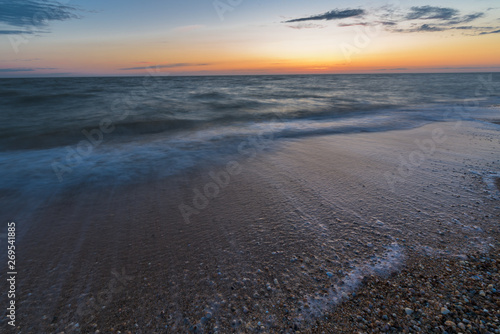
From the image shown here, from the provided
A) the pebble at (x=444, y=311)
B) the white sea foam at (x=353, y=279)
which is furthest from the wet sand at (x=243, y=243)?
the pebble at (x=444, y=311)

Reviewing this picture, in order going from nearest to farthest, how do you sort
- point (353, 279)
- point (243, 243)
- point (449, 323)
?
point (449, 323)
point (353, 279)
point (243, 243)

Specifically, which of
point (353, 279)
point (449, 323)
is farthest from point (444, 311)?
point (353, 279)

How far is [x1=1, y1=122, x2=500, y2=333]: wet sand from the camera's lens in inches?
98.2

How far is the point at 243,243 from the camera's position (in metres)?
3.53

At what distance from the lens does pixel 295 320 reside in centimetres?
236

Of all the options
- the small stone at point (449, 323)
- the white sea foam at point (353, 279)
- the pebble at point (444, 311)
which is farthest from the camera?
the white sea foam at point (353, 279)

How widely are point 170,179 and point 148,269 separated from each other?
313 cm

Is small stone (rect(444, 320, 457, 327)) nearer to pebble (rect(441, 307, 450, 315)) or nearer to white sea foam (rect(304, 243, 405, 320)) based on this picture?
pebble (rect(441, 307, 450, 315))

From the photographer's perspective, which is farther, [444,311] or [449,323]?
[444,311]

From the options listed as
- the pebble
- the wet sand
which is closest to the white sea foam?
the wet sand

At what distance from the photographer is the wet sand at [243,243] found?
2494mm

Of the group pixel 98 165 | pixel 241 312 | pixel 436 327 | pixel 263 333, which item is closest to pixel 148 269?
pixel 241 312

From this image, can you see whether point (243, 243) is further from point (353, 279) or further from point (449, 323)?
point (449, 323)

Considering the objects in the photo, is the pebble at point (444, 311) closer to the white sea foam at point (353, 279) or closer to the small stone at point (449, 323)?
the small stone at point (449, 323)
